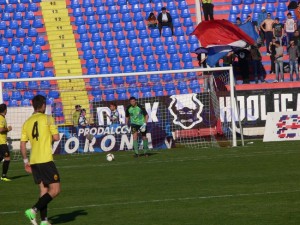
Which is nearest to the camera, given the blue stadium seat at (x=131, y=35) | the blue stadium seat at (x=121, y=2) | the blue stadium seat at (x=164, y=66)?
the blue stadium seat at (x=164, y=66)

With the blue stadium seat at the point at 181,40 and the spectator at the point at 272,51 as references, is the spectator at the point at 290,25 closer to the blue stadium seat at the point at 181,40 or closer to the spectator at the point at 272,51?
the spectator at the point at 272,51

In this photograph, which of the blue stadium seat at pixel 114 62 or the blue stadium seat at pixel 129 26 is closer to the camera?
the blue stadium seat at pixel 114 62

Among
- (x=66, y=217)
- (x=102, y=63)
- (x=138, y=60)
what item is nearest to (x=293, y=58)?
(x=138, y=60)

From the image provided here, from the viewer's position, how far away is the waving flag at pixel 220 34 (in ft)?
124

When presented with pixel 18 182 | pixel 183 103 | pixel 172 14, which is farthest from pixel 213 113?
pixel 18 182

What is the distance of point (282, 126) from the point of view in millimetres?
33625

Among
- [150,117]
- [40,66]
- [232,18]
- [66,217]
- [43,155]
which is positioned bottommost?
[150,117]

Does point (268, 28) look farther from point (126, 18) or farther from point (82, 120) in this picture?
point (82, 120)

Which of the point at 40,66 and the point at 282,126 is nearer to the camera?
the point at 282,126

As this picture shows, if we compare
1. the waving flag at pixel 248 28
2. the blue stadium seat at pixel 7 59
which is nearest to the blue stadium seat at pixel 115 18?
the blue stadium seat at pixel 7 59

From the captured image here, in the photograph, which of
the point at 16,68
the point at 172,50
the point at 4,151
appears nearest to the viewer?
the point at 4,151

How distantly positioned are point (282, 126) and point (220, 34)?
629cm

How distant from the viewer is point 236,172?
21609mm

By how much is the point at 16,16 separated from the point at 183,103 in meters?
12.5
